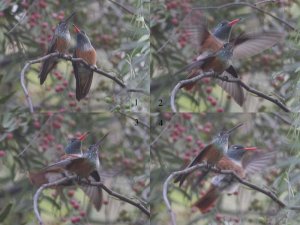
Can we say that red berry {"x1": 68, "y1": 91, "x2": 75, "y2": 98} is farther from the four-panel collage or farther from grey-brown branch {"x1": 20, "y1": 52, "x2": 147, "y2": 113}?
grey-brown branch {"x1": 20, "y1": 52, "x2": 147, "y2": 113}

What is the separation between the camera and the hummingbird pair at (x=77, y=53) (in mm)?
3682

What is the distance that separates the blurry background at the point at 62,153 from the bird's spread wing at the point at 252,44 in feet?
1.84

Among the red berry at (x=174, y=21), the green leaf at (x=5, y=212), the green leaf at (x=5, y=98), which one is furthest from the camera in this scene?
the red berry at (x=174, y=21)

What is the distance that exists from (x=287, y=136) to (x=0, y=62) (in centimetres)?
139

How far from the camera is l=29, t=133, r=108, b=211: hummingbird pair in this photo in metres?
3.61

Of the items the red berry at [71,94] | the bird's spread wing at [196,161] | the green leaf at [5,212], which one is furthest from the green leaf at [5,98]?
the bird's spread wing at [196,161]

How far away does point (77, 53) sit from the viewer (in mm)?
3711

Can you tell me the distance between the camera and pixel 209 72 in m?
3.71

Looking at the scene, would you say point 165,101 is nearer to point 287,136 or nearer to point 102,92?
point 102,92

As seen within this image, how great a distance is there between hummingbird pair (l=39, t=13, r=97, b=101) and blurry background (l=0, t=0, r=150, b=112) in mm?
28

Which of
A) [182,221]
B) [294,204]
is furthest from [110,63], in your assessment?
[294,204]

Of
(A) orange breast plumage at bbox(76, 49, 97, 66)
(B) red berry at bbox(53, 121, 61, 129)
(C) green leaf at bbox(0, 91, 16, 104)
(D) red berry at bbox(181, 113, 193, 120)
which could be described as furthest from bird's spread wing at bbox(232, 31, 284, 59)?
(C) green leaf at bbox(0, 91, 16, 104)

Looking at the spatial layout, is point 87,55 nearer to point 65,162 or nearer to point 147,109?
point 147,109

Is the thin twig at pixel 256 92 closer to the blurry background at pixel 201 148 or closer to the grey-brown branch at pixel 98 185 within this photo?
the blurry background at pixel 201 148
